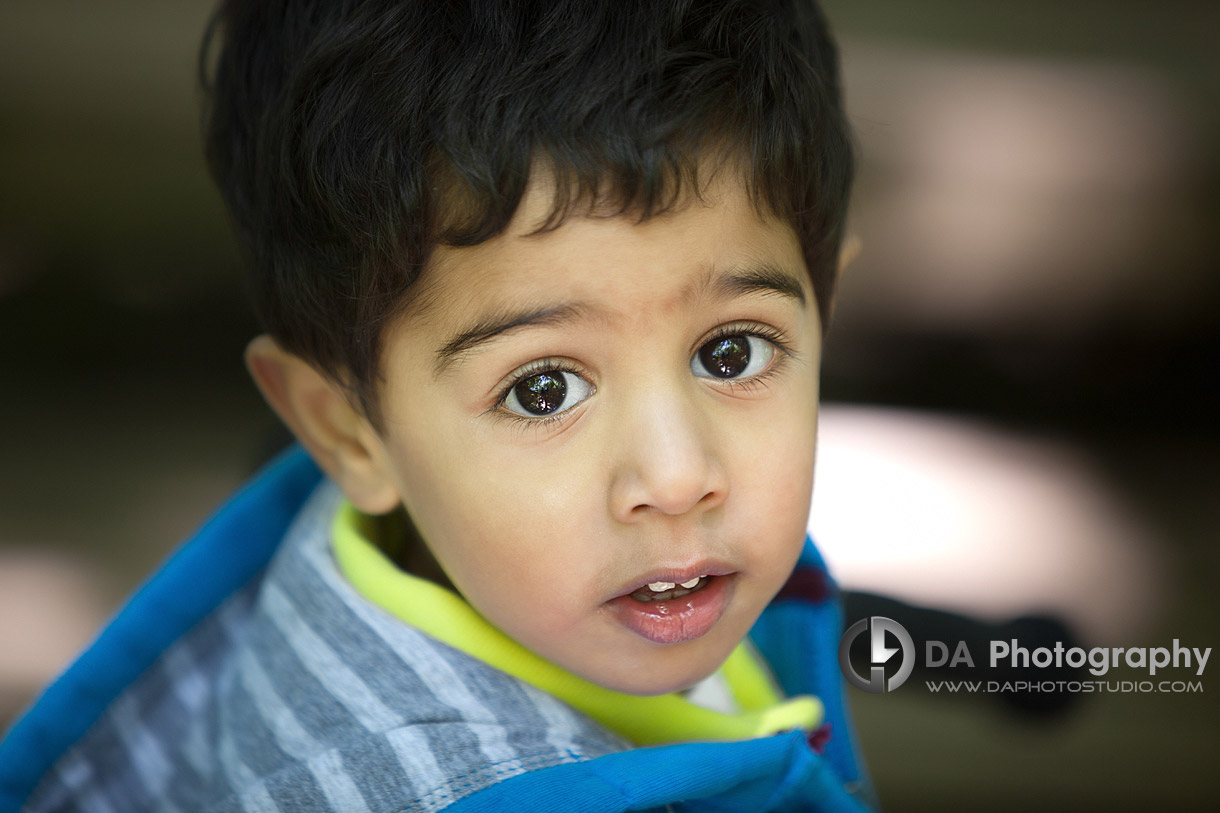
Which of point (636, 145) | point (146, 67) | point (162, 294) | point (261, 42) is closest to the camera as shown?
point (636, 145)

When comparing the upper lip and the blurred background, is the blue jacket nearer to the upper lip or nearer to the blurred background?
the upper lip

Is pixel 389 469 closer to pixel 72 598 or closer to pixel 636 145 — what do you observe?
pixel 636 145

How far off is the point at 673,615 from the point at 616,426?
116mm

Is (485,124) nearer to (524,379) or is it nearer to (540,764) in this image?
(524,379)

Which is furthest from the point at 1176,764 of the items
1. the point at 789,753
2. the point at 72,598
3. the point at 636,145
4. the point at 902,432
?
the point at 72,598

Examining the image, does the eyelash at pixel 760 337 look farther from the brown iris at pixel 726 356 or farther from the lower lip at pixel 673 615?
the lower lip at pixel 673 615

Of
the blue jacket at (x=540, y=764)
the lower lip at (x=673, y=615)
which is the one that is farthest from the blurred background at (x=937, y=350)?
the lower lip at (x=673, y=615)

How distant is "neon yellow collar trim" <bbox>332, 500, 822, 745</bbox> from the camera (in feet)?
1.98

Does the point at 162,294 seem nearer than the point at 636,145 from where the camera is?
No

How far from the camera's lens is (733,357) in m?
0.58

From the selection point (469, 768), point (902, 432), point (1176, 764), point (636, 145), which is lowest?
point (469, 768)

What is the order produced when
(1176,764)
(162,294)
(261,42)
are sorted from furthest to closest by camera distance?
(162,294) < (1176,764) < (261,42)

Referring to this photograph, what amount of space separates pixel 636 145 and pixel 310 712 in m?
0.35

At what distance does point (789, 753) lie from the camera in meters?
0.58
